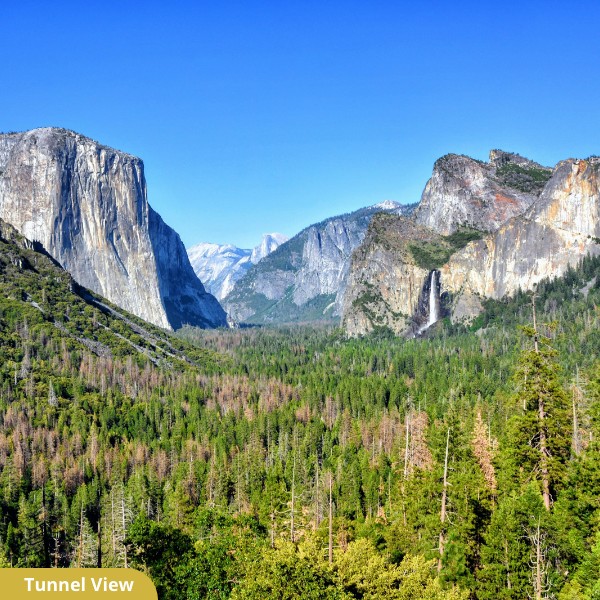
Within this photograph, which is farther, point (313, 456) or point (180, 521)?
point (313, 456)

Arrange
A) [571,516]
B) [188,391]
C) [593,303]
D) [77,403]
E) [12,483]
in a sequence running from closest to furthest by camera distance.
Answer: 1. [571,516]
2. [12,483]
3. [77,403]
4. [188,391]
5. [593,303]

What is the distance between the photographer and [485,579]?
135 ft

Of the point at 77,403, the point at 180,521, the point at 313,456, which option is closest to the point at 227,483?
the point at 313,456

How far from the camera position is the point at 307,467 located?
10462cm

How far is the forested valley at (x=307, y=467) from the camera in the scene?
38875mm

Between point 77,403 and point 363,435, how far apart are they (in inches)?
2281

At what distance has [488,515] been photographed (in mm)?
47812

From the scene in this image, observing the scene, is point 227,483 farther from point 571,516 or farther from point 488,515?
point 571,516

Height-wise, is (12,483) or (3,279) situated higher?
(3,279)

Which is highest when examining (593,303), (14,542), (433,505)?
(593,303)

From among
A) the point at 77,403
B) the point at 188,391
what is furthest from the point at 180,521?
the point at 188,391

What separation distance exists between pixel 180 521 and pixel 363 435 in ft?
181

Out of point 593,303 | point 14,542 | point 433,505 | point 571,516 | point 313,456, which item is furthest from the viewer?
point 593,303

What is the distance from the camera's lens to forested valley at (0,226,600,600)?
128 ft
